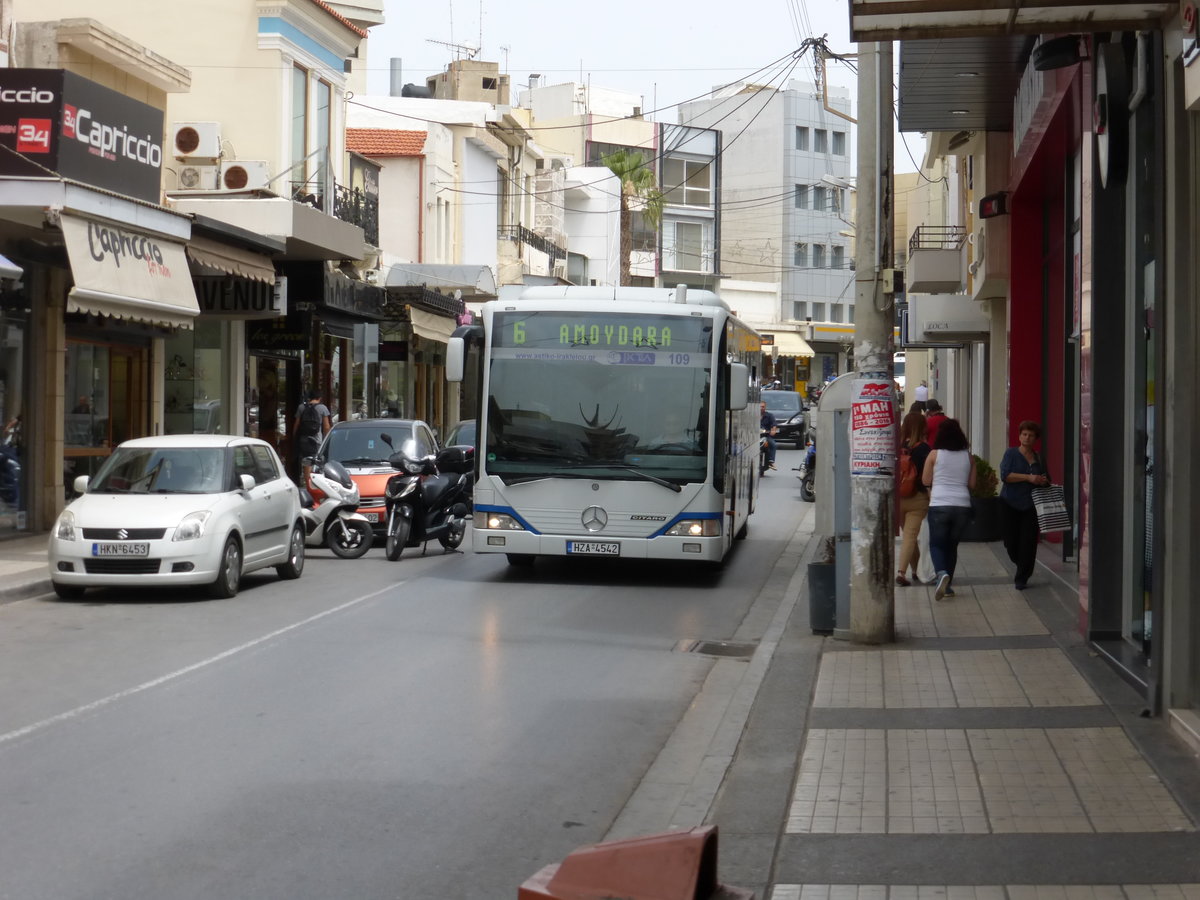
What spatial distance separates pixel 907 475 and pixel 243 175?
15406 mm

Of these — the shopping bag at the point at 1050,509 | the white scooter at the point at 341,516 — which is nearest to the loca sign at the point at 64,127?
the white scooter at the point at 341,516

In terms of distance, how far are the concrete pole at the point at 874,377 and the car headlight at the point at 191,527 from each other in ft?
20.4

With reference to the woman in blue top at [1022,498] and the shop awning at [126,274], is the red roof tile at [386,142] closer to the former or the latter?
the shop awning at [126,274]

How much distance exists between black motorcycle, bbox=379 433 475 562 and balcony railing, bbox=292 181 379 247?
34.3ft

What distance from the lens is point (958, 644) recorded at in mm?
11320

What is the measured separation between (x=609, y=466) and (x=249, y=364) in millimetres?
15155

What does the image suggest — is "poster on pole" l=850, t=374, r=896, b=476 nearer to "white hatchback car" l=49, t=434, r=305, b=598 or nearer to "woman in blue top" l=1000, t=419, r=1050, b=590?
"woman in blue top" l=1000, t=419, r=1050, b=590

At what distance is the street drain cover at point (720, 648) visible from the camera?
39.2ft

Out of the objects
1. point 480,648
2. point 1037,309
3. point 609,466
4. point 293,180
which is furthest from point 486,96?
point 480,648

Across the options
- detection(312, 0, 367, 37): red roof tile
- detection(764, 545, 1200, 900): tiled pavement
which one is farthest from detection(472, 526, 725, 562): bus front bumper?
detection(312, 0, 367, 37): red roof tile

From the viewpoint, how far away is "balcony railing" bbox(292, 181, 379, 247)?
1188 inches

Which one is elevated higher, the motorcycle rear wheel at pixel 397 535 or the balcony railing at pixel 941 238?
the balcony railing at pixel 941 238

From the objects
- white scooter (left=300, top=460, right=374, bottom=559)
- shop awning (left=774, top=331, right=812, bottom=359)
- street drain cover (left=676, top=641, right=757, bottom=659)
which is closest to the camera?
street drain cover (left=676, top=641, right=757, bottom=659)

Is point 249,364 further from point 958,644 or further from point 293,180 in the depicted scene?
point 958,644
